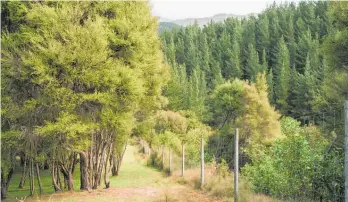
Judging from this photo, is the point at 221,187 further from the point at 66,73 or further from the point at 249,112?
the point at 249,112

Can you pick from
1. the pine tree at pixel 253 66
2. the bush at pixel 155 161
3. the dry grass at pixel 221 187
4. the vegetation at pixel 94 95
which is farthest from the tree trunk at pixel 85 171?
the pine tree at pixel 253 66

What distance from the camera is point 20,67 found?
46.3ft

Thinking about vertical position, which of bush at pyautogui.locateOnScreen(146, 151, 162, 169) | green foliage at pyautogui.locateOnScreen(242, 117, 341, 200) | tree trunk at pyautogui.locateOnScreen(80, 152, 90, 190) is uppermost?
green foliage at pyautogui.locateOnScreen(242, 117, 341, 200)

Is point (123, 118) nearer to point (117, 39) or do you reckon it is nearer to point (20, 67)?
point (117, 39)

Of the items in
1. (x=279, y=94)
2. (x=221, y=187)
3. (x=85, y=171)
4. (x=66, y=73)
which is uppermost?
(x=66, y=73)

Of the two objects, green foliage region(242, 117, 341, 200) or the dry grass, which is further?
the dry grass

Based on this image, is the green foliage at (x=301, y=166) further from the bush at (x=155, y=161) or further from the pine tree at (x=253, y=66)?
the pine tree at (x=253, y=66)

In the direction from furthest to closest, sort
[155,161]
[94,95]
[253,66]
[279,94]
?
[253,66], [279,94], [155,161], [94,95]

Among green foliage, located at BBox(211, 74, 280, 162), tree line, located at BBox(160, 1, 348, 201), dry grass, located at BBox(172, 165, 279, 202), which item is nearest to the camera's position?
tree line, located at BBox(160, 1, 348, 201)

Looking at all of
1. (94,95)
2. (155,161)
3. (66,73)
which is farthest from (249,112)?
(66,73)

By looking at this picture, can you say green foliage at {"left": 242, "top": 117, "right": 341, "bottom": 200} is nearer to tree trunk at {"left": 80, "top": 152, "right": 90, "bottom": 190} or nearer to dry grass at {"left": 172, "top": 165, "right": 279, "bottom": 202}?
dry grass at {"left": 172, "top": 165, "right": 279, "bottom": 202}

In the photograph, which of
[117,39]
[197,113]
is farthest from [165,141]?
[197,113]

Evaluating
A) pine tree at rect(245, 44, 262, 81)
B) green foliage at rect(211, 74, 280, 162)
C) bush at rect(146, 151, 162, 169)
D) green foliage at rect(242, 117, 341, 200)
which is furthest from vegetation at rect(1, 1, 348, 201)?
pine tree at rect(245, 44, 262, 81)

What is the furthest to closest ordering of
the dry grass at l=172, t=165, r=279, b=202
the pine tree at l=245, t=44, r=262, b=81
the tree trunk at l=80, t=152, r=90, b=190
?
the pine tree at l=245, t=44, r=262, b=81 → the tree trunk at l=80, t=152, r=90, b=190 → the dry grass at l=172, t=165, r=279, b=202
